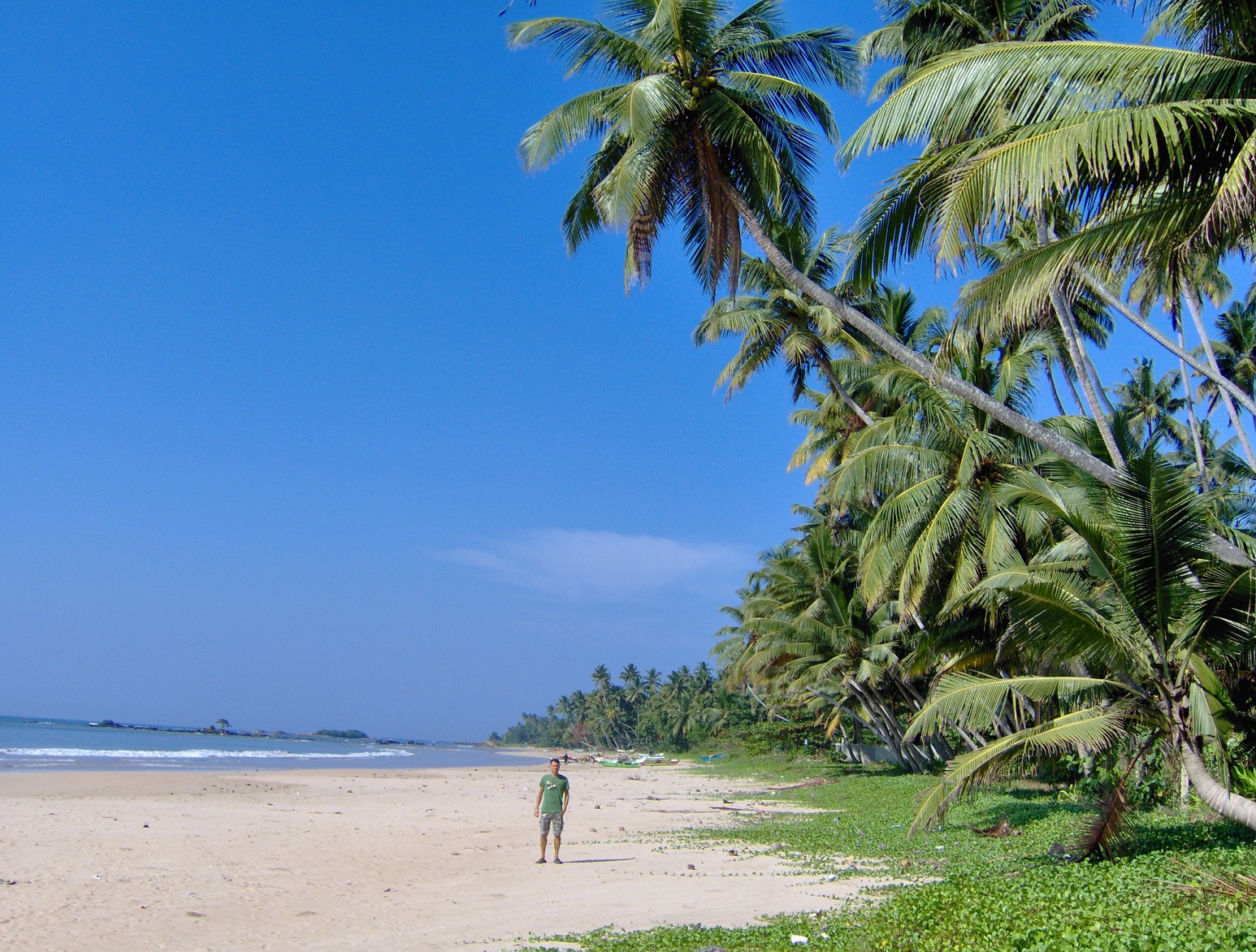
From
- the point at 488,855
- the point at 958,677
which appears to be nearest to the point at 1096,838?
the point at 958,677

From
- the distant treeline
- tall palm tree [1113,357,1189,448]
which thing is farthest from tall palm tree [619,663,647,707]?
tall palm tree [1113,357,1189,448]

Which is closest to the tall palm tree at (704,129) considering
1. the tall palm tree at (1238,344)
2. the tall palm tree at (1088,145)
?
the tall palm tree at (1088,145)

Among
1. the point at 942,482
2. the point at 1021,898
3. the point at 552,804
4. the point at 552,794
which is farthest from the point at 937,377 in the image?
the point at 552,804

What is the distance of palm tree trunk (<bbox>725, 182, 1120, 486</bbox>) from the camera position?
851 centimetres

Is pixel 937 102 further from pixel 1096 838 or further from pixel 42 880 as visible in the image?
pixel 42 880

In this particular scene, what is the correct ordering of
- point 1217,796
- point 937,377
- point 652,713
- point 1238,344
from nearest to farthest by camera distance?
point 1217,796, point 937,377, point 1238,344, point 652,713

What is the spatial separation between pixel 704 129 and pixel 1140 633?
7149 mm

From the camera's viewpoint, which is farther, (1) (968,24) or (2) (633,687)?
(2) (633,687)

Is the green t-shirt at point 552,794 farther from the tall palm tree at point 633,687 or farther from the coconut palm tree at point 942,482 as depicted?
the tall palm tree at point 633,687

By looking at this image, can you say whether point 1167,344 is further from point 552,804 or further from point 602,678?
point 602,678

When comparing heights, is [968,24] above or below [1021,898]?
above

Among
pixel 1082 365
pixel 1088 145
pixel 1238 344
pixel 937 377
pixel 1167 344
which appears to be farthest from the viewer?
pixel 1238 344

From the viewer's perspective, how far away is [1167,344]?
10875 mm

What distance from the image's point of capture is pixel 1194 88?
20.6ft
